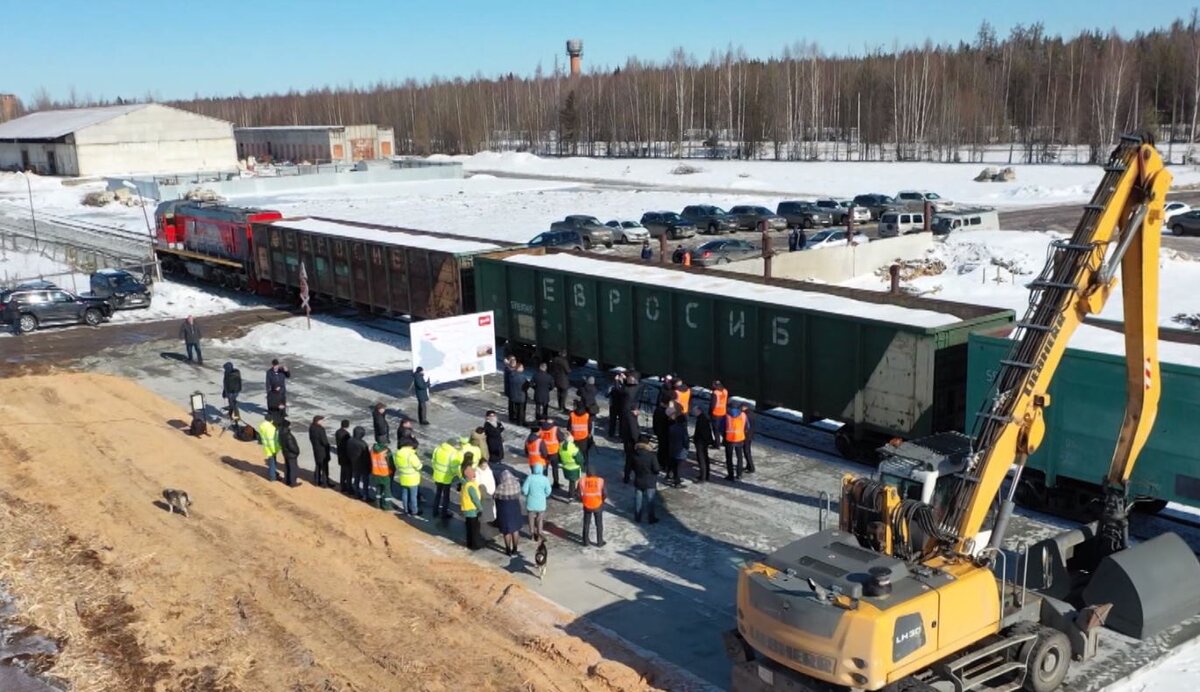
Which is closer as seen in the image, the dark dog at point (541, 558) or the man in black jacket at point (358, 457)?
the dark dog at point (541, 558)

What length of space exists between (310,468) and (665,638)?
29.4ft

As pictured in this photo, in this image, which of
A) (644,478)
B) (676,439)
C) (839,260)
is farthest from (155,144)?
(644,478)

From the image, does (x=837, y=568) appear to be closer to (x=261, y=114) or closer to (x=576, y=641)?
(x=576, y=641)

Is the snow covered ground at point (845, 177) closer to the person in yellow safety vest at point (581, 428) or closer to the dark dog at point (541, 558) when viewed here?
the person in yellow safety vest at point (581, 428)

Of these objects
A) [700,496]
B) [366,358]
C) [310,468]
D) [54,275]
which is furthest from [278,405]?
[54,275]

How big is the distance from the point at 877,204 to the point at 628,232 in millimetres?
14992

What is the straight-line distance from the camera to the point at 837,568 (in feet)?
30.3

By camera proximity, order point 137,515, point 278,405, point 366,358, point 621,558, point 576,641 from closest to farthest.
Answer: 1. point 576,641
2. point 621,558
3. point 137,515
4. point 278,405
5. point 366,358

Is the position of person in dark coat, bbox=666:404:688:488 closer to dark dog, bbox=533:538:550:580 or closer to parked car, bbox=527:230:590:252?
dark dog, bbox=533:538:550:580

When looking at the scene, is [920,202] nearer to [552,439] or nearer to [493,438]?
[493,438]

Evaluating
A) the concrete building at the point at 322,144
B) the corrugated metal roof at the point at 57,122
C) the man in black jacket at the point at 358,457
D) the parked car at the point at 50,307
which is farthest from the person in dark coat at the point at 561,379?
the concrete building at the point at 322,144

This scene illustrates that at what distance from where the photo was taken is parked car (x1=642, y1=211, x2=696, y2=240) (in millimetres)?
49094

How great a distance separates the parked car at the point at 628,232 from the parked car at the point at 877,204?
12.8 meters

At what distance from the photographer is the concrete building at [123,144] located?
311 ft
